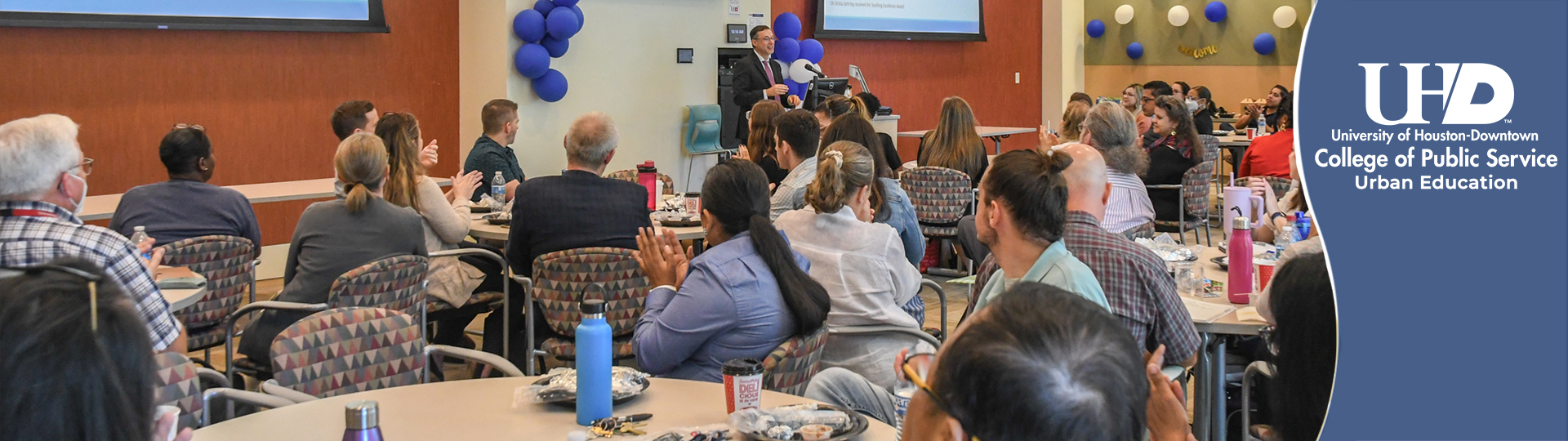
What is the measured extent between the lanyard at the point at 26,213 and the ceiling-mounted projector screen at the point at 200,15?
402 cm

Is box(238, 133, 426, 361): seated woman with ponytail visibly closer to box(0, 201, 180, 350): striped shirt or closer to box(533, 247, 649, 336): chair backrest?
box(533, 247, 649, 336): chair backrest

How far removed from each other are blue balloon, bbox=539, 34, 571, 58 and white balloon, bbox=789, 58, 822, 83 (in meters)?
2.26

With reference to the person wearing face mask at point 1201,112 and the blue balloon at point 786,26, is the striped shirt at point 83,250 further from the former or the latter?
the person wearing face mask at point 1201,112

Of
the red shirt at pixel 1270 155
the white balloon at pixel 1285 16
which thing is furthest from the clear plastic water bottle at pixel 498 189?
the white balloon at pixel 1285 16

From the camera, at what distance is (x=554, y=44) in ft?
27.0

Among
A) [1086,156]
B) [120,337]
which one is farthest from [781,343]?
[120,337]

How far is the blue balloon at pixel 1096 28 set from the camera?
15.2 meters

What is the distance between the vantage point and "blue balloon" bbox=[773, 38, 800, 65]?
10.0 m

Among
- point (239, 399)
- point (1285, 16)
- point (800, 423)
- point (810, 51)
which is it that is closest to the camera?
point (800, 423)

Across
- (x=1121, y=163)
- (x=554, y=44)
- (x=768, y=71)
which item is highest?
(x=554, y=44)

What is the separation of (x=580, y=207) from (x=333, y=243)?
2.65 feet

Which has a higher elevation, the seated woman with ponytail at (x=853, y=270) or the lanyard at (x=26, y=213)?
the lanyard at (x=26, y=213)

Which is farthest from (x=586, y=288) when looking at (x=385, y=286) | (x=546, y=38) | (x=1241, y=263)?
(x=546, y=38)

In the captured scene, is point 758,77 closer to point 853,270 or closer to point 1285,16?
point 853,270
